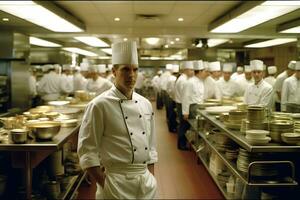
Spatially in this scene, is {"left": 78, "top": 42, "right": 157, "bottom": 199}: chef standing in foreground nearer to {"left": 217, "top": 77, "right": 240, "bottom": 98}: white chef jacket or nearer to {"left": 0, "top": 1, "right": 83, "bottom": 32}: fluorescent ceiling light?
{"left": 0, "top": 1, "right": 83, "bottom": 32}: fluorescent ceiling light

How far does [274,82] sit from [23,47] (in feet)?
14.9

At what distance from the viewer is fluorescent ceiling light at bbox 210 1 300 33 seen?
3.81m

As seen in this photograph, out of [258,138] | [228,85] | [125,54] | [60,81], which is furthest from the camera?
[60,81]

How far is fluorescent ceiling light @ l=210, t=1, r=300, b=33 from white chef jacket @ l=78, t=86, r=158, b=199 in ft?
7.98

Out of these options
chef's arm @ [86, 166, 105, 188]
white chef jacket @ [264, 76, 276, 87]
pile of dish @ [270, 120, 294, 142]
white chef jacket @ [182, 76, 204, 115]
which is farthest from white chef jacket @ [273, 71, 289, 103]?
chef's arm @ [86, 166, 105, 188]

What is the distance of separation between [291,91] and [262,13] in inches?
44.1

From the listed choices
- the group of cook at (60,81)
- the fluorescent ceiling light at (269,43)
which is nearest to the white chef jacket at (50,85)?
the group of cook at (60,81)

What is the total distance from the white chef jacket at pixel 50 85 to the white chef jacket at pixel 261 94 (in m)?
5.46

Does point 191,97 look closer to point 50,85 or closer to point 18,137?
point 18,137

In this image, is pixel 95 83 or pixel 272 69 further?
pixel 95 83

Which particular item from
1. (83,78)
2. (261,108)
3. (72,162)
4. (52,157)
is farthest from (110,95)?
(83,78)

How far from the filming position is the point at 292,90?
3920 millimetres

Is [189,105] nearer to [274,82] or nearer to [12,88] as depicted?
[274,82]

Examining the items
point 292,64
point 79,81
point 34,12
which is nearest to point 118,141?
point 34,12
